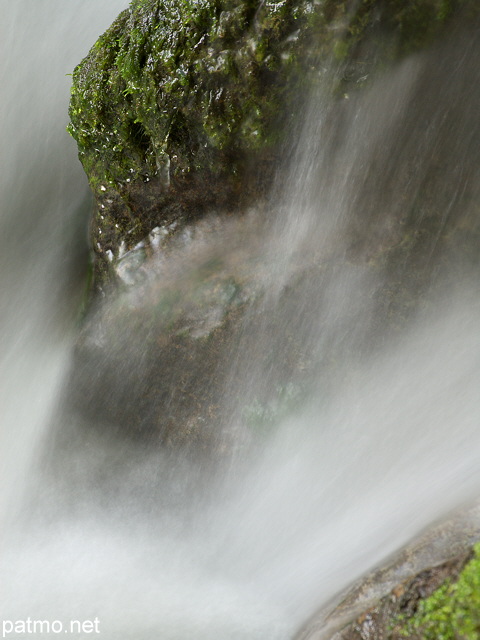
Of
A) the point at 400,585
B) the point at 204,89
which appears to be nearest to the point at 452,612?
the point at 400,585

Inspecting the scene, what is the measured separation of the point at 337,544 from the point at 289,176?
2777mm

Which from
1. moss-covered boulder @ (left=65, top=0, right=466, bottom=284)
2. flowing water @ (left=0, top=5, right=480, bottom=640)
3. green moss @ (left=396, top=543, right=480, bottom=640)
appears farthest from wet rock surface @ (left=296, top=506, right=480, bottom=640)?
moss-covered boulder @ (left=65, top=0, right=466, bottom=284)

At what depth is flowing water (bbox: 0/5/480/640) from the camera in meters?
3.79

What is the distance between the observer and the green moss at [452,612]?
108 inches

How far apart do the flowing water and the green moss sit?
705 mm

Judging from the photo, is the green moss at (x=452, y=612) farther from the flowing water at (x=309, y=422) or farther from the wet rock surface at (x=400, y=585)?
the flowing water at (x=309, y=422)

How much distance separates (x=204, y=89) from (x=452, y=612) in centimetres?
357

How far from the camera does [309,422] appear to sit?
441 centimetres

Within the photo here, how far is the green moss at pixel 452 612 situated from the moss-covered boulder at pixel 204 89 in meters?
2.88

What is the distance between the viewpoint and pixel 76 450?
16.6 ft

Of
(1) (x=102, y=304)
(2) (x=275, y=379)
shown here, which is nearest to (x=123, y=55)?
(1) (x=102, y=304)

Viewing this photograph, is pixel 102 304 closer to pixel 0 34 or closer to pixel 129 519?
pixel 129 519

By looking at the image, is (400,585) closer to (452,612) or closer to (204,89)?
(452,612)

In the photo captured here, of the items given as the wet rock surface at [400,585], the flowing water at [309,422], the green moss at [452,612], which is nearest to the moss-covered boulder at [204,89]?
the flowing water at [309,422]
